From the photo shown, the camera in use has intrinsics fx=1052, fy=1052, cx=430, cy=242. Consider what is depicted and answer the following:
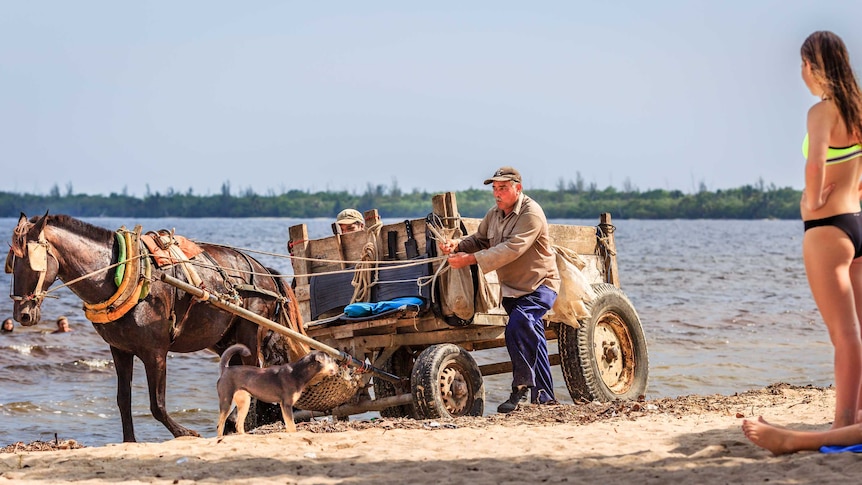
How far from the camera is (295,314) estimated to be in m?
9.25

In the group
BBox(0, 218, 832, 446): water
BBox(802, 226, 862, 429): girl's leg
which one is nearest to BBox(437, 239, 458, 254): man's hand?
BBox(802, 226, 862, 429): girl's leg

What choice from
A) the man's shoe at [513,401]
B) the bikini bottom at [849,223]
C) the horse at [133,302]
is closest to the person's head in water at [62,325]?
the horse at [133,302]

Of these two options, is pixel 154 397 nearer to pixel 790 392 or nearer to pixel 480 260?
pixel 480 260

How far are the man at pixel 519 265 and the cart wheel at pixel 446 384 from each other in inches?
14.6

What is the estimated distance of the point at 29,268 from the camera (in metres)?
7.62

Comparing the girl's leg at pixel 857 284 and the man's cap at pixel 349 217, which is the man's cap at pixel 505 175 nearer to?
the man's cap at pixel 349 217

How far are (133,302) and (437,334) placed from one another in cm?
259

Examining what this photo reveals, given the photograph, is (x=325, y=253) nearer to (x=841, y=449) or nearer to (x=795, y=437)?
(x=795, y=437)

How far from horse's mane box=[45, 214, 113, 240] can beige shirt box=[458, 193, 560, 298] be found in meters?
2.87

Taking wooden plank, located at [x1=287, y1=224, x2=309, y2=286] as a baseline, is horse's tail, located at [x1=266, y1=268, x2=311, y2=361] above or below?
below

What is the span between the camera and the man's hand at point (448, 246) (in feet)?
28.2

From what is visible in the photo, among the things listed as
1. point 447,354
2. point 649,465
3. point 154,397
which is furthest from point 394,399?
point 649,465

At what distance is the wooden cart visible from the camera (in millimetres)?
8648

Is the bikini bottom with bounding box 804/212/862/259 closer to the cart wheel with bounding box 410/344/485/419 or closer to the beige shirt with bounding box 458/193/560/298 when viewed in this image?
the beige shirt with bounding box 458/193/560/298
